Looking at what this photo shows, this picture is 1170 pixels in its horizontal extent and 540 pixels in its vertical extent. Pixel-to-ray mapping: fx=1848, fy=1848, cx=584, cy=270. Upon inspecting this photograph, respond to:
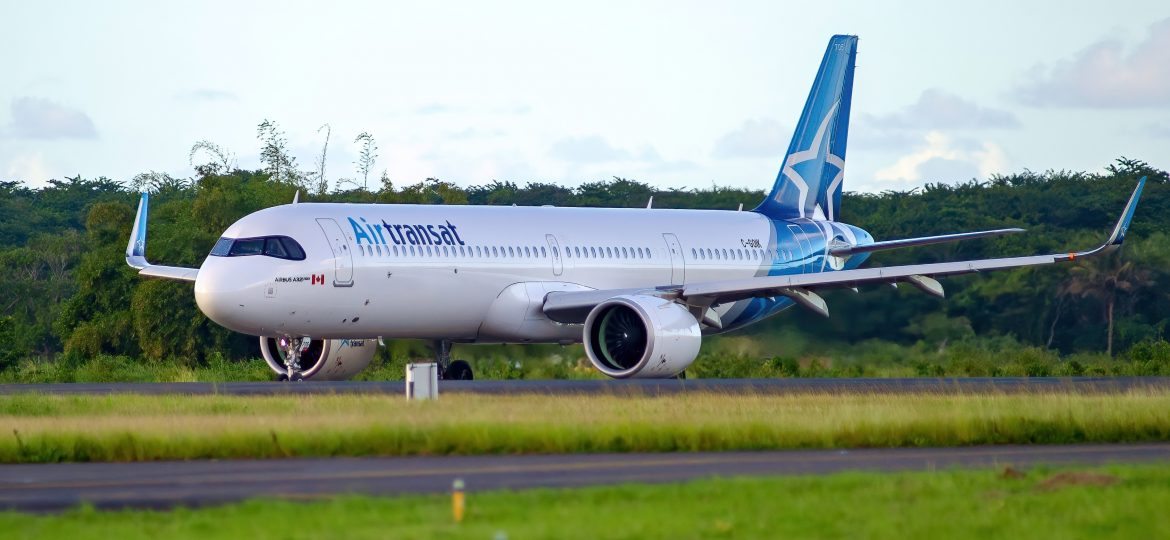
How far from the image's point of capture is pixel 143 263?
38.0 meters

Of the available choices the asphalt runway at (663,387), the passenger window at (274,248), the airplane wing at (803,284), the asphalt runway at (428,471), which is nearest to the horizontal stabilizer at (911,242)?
the airplane wing at (803,284)

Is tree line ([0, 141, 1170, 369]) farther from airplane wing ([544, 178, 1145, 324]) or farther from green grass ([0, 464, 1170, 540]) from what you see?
green grass ([0, 464, 1170, 540])

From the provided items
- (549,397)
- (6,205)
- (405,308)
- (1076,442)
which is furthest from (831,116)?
(6,205)

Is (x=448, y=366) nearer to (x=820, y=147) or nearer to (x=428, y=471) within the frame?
(x=820, y=147)

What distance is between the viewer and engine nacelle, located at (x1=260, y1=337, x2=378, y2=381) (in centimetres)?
3697

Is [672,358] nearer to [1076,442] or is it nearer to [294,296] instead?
[294,296]

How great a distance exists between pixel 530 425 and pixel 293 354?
13547mm

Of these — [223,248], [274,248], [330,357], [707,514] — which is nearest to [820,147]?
[330,357]

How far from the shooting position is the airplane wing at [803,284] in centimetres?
3416

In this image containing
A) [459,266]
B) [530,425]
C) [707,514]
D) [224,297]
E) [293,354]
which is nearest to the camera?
[707,514]

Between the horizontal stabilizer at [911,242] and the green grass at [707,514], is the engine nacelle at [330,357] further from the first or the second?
the green grass at [707,514]

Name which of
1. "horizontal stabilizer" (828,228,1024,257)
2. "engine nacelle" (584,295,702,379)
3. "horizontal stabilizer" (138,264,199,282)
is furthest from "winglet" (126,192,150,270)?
"horizontal stabilizer" (828,228,1024,257)

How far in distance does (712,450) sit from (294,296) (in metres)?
13.2

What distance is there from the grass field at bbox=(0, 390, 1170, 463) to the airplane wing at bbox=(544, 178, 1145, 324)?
24.7 ft
